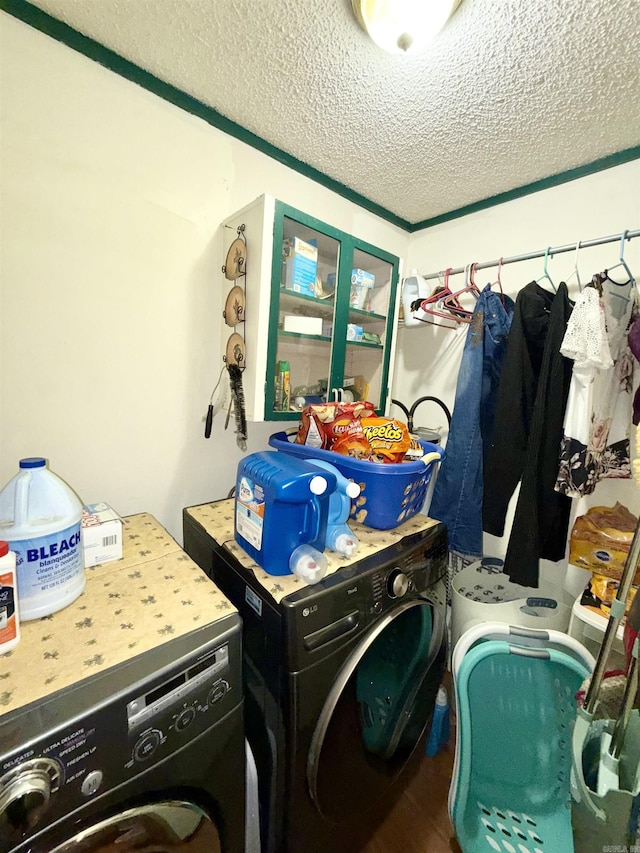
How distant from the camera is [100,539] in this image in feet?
2.64

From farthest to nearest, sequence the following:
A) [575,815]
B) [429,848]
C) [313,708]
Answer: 1. [429,848]
2. [575,815]
3. [313,708]

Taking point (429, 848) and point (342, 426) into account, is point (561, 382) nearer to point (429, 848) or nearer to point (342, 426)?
point (342, 426)

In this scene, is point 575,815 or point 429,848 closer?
point 575,815

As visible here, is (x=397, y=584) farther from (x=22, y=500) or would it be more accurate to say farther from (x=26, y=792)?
(x=22, y=500)

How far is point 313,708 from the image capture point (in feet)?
2.43

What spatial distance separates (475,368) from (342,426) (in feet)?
2.20

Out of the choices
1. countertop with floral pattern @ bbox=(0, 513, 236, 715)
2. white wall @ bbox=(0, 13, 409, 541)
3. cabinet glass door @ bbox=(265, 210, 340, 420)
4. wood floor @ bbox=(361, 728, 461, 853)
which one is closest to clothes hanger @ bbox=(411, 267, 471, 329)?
cabinet glass door @ bbox=(265, 210, 340, 420)

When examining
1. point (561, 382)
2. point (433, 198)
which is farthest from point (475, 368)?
point (433, 198)

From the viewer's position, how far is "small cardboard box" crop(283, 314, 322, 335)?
3.98 feet

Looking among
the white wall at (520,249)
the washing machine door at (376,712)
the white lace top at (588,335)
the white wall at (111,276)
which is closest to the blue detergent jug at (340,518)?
the washing machine door at (376,712)

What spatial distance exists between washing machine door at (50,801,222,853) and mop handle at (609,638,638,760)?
0.82 meters

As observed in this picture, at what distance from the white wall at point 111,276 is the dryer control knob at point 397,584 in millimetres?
801

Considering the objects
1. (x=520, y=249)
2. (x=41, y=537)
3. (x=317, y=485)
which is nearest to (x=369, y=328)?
(x=520, y=249)

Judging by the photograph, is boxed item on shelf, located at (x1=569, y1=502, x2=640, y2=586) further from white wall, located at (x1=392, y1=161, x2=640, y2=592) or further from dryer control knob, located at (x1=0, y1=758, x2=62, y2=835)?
dryer control knob, located at (x1=0, y1=758, x2=62, y2=835)
